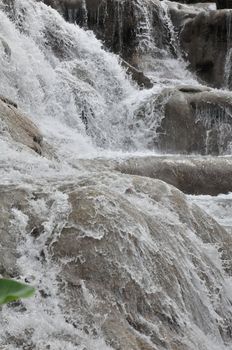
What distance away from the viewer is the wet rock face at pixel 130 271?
3.56 m

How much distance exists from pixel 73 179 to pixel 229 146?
750cm

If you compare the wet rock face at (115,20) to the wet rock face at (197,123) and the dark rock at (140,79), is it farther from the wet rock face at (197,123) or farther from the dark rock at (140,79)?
the wet rock face at (197,123)

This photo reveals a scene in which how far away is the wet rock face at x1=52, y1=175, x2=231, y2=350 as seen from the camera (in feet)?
11.7

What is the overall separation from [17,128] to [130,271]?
3944 millimetres

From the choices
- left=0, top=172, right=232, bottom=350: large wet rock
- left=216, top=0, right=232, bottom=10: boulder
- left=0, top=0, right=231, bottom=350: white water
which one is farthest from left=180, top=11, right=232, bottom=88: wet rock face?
left=0, top=172, right=232, bottom=350: large wet rock

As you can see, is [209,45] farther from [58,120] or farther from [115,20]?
[58,120]

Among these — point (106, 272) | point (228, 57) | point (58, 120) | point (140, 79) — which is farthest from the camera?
point (228, 57)

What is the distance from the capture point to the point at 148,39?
17.2 metres

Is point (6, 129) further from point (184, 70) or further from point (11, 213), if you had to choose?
point (184, 70)

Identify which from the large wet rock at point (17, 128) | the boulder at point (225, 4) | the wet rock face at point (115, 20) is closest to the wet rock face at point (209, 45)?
the wet rock face at point (115, 20)

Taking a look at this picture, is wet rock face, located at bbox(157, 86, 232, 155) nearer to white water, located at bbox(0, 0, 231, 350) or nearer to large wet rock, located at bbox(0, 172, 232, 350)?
white water, located at bbox(0, 0, 231, 350)

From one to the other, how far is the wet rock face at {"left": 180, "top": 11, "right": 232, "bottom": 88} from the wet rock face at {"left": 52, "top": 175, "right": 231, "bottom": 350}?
1268cm

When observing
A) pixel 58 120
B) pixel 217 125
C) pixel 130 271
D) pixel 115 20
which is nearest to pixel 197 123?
pixel 217 125

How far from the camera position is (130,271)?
3.86m
